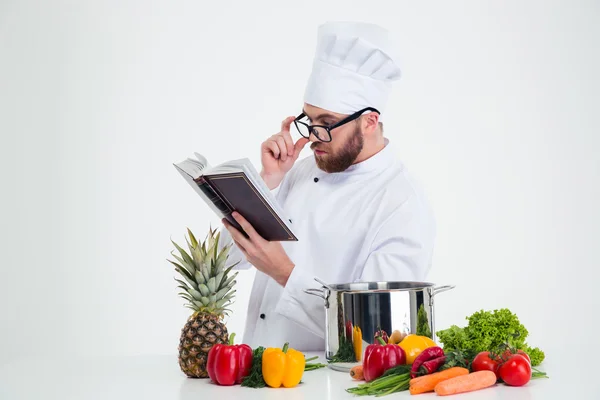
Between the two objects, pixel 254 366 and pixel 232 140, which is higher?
pixel 232 140

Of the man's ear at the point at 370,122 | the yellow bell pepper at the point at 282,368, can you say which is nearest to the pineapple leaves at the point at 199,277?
the yellow bell pepper at the point at 282,368

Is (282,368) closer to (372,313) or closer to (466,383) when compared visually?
(372,313)

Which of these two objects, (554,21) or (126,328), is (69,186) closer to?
(126,328)

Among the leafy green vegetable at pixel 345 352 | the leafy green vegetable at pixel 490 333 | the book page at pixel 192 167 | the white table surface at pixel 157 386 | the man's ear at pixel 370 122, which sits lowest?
the white table surface at pixel 157 386

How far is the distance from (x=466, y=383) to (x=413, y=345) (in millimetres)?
238

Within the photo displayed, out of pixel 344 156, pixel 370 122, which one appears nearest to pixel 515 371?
pixel 344 156

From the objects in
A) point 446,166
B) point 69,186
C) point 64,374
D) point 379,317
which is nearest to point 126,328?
point 69,186

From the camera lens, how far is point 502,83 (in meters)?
6.50

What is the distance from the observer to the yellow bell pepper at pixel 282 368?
7.00 feet

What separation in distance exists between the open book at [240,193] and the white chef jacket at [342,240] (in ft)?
0.79

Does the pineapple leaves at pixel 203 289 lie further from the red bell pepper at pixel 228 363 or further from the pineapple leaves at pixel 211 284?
the red bell pepper at pixel 228 363

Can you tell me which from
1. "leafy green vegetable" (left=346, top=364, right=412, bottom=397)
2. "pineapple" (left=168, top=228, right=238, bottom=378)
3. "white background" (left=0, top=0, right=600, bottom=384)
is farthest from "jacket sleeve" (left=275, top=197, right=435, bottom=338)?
"white background" (left=0, top=0, right=600, bottom=384)

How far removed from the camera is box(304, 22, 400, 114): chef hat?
3.26m

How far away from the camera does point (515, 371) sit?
2.03 m
